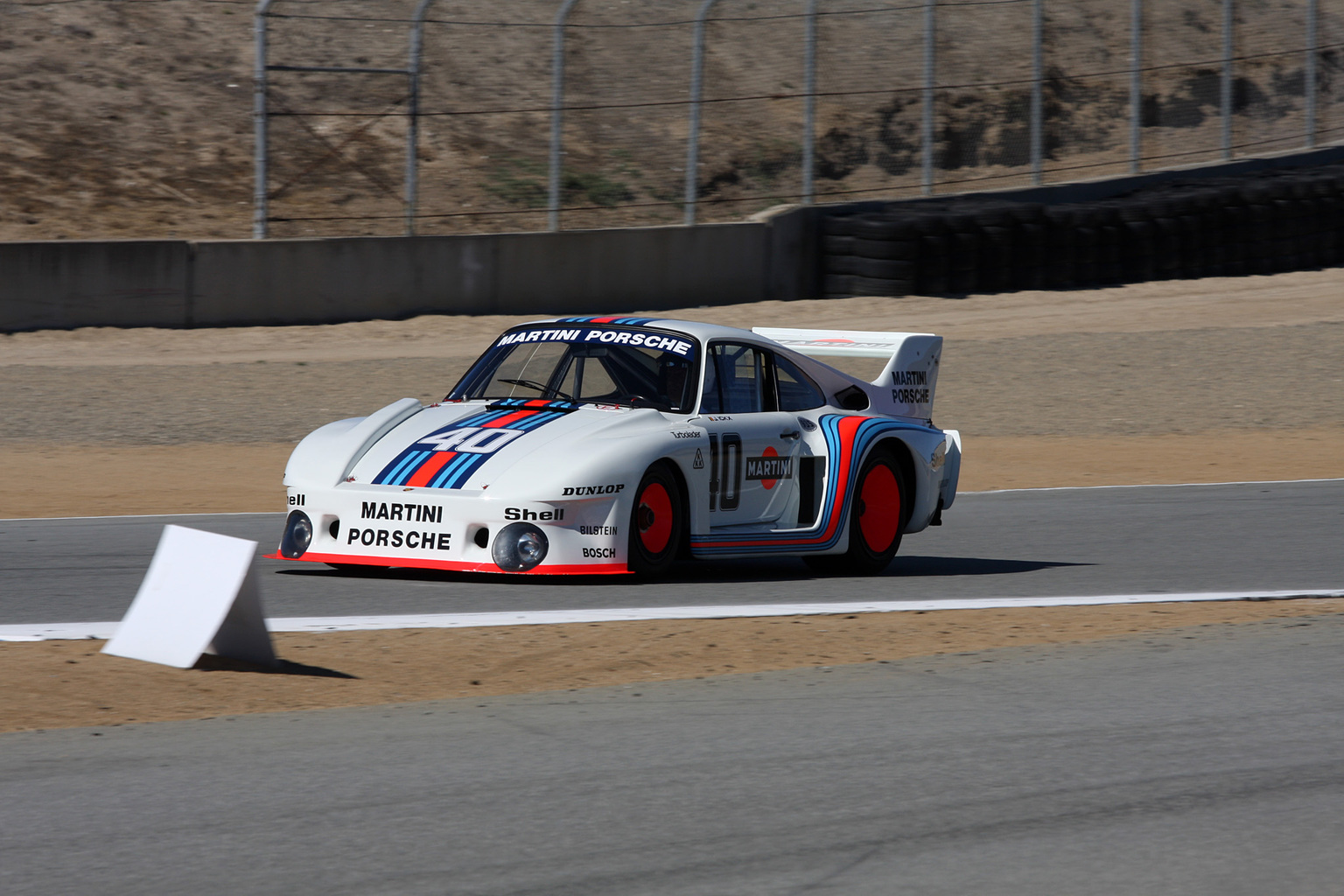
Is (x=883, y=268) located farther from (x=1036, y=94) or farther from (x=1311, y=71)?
(x=1311, y=71)

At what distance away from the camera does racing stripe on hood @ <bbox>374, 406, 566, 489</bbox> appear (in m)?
8.68

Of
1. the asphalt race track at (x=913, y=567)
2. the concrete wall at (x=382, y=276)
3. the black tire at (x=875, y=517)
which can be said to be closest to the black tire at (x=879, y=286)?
the concrete wall at (x=382, y=276)

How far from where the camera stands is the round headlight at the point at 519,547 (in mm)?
8547

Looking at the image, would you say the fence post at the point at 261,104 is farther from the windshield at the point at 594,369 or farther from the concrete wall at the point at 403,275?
the windshield at the point at 594,369

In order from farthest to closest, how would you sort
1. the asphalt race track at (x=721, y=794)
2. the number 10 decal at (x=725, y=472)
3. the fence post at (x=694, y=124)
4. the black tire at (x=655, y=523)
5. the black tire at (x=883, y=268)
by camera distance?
the black tire at (x=883, y=268)
the fence post at (x=694, y=124)
the number 10 decal at (x=725, y=472)
the black tire at (x=655, y=523)
the asphalt race track at (x=721, y=794)

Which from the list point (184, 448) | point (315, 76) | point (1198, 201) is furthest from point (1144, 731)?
point (315, 76)

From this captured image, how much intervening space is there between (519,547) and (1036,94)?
22.0 metres

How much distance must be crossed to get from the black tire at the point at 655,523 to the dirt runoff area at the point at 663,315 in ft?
3.29

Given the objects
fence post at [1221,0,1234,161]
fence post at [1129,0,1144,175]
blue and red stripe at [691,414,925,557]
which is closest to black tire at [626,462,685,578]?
blue and red stripe at [691,414,925,557]

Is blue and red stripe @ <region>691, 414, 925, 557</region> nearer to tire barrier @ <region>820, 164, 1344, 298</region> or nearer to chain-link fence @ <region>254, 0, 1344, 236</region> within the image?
chain-link fence @ <region>254, 0, 1344, 236</region>

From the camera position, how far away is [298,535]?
29.6ft

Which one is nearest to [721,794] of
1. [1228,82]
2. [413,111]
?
[413,111]

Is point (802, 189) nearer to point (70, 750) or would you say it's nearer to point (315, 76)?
point (315, 76)

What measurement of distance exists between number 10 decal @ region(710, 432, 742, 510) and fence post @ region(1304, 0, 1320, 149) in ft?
85.5
